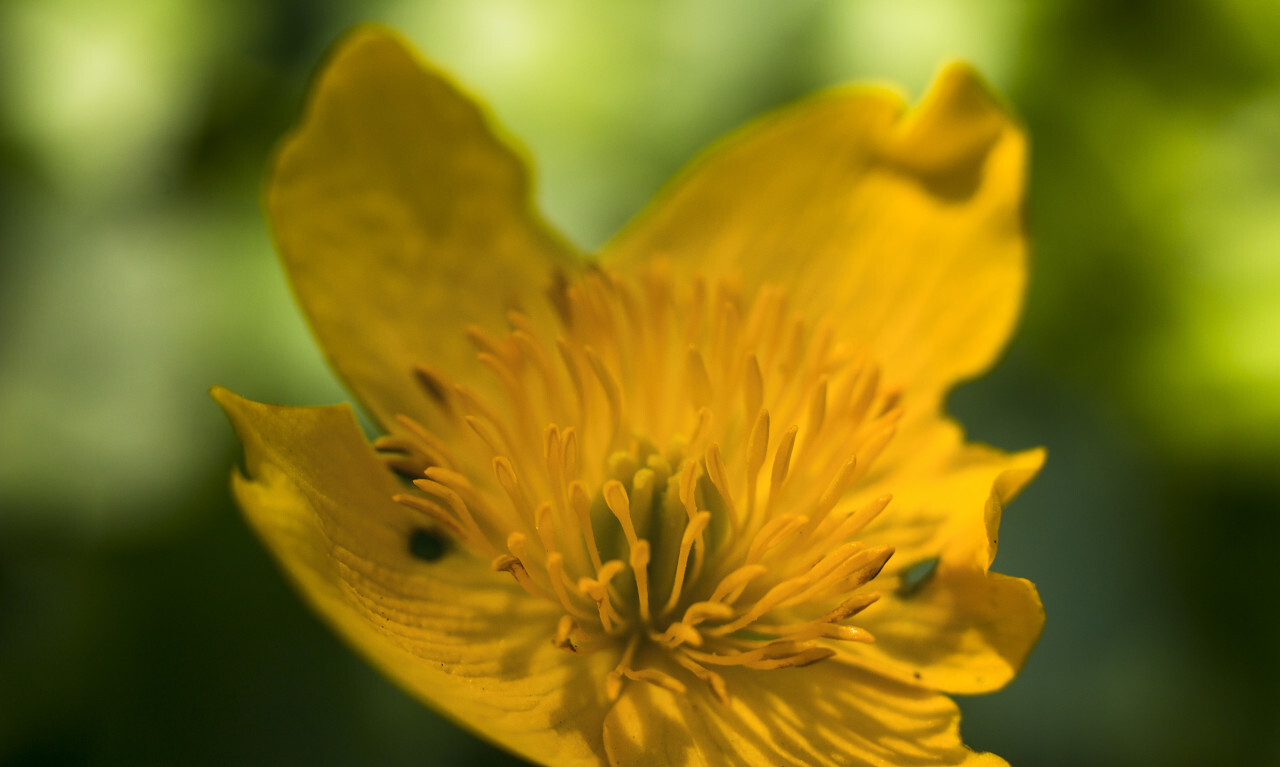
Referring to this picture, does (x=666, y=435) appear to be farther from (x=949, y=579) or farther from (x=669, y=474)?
(x=949, y=579)

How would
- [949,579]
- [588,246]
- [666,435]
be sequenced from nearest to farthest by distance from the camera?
1. [949,579]
2. [666,435]
3. [588,246]

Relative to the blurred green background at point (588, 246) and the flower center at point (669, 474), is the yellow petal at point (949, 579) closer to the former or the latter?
the flower center at point (669, 474)

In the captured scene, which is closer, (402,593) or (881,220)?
(402,593)

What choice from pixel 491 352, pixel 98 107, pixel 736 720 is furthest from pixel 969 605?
pixel 98 107

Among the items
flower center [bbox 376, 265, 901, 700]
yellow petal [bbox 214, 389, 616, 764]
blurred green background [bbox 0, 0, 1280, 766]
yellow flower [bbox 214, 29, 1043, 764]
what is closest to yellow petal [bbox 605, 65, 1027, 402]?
yellow flower [bbox 214, 29, 1043, 764]

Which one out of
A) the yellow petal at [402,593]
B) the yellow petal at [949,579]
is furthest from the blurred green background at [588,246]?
the yellow petal at [949,579]

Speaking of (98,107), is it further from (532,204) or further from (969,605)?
(969,605)

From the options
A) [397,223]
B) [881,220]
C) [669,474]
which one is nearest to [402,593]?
[669,474]
